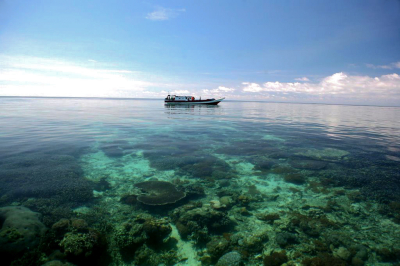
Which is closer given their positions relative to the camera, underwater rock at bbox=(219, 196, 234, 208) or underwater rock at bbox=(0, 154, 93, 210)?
underwater rock at bbox=(0, 154, 93, 210)

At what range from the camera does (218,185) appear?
397 inches

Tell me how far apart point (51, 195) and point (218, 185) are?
7.30 m

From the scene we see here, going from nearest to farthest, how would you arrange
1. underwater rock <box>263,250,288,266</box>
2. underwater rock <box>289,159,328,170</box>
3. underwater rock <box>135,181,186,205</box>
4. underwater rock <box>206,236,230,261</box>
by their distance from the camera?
underwater rock <box>263,250,288,266</box> → underwater rock <box>206,236,230,261</box> → underwater rock <box>135,181,186,205</box> → underwater rock <box>289,159,328,170</box>

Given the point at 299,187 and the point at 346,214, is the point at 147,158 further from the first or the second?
the point at 346,214

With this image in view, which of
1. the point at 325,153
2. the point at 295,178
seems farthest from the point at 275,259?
the point at 325,153

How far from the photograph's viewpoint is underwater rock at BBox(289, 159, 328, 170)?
12.4 metres

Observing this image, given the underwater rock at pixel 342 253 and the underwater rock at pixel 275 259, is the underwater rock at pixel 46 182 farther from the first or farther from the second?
the underwater rock at pixel 342 253

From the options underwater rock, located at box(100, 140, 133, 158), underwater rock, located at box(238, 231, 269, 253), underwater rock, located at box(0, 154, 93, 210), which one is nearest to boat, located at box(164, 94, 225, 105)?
underwater rock, located at box(100, 140, 133, 158)

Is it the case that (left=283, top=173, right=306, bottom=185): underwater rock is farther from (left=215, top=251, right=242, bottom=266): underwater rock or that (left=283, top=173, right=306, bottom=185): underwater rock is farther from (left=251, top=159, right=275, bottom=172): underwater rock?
(left=215, top=251, right=242, bottom=266): underwater rock

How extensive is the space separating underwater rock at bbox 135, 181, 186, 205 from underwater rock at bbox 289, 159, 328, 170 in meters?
7.98

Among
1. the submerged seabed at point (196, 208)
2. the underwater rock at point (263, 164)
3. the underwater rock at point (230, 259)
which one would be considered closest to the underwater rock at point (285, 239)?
the submerged seabed at point (196, 208)

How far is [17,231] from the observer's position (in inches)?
211

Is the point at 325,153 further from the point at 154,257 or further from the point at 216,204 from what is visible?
the point at 154,257

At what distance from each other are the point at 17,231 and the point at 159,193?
15.4 ft
